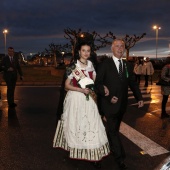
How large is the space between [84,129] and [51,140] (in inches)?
69.8

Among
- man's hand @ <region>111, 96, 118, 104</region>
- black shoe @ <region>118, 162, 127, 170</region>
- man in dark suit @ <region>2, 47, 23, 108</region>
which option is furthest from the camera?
man in dark suit @ <region>2, 47, 23, 108</region>

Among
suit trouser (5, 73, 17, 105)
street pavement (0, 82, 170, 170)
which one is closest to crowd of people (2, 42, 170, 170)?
street pavement (0, 82, 170, 170)

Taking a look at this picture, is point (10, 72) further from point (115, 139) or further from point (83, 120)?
point (115, 139)

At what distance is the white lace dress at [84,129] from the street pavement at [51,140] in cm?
27

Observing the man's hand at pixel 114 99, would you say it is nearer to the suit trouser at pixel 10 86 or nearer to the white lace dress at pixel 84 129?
the white lace dress at pixel 84 129

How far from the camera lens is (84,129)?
473 centimetres

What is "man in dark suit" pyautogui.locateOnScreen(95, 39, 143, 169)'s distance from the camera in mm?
4738

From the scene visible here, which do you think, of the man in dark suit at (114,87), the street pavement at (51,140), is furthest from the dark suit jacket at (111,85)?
the street pavement at (51,140)

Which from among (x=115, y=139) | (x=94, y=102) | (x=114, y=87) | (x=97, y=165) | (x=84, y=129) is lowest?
(x=97, y=165)

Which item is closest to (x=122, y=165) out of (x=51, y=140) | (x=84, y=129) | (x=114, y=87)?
(x=84, y=129)

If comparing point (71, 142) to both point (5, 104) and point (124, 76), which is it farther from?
point (5, 104)

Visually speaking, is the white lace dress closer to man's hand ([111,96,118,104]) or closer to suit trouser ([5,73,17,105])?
man's hand ([111,96,118,104])

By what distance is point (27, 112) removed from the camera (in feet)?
30.8

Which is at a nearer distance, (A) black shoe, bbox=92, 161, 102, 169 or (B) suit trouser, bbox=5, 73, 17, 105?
(A) black shoe, bbox=92, 161, 102, 169
